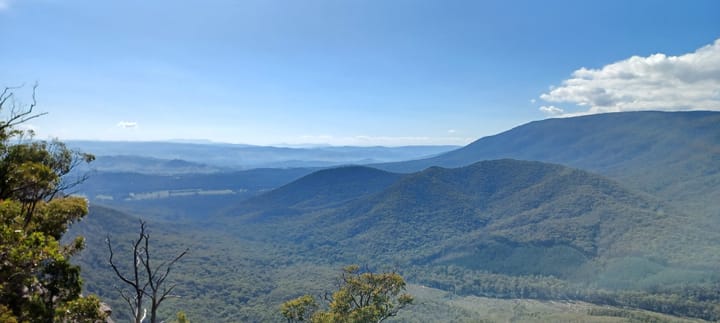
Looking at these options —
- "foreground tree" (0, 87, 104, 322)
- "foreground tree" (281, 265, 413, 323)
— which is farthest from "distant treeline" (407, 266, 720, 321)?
"foreground tree" (0, 87, 104, 322)

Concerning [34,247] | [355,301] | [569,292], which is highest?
[34,247]

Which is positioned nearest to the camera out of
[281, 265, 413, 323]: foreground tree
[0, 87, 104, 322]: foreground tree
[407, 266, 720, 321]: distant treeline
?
[0, 87, 104, 322]: foreground tree

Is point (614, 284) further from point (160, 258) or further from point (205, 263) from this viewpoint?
point (160, 258)

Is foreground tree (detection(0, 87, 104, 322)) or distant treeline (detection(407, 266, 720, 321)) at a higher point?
foreground tree (detection(0, 87, 104, 322))

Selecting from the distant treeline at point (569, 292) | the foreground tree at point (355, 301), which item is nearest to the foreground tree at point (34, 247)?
the foreground tree at point (355, 301)

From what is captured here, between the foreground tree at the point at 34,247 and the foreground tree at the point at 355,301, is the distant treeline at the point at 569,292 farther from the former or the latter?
the foreground tree at the point at 34,247

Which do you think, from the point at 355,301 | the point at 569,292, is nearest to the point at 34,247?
the point at 355,301

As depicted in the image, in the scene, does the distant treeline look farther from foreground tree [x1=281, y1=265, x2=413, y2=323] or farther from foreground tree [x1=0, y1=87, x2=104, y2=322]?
foreground tree [x1=0, y1=87, x2=104, y2=322]

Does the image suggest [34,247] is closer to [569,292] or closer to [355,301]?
[355,301]
